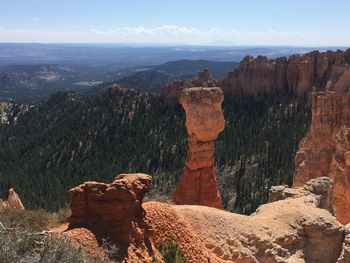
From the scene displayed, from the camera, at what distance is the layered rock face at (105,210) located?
1405cm

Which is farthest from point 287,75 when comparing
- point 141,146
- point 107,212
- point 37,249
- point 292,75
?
point 37,249

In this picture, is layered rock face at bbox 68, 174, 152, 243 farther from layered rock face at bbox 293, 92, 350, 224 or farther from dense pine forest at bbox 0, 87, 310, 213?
dense pine forest at bbox 0, 87, 310, 213

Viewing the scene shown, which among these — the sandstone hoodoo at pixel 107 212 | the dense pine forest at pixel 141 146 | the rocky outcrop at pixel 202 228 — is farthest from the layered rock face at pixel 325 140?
the dense pine forest at pixel 141 146

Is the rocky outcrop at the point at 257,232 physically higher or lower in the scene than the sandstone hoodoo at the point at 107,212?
lower

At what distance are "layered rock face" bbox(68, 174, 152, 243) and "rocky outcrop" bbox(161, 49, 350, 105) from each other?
237 ft

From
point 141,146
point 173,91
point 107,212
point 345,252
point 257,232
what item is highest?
point 107,212

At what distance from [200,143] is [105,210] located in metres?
15.1

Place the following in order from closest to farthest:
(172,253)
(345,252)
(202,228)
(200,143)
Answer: (172,253) → (202,228) → (345,252) → (200,143)

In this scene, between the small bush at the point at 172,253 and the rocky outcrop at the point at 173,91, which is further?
the rocky outcrop at the point at 173,91

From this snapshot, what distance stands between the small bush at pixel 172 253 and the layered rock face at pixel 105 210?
0.94 m

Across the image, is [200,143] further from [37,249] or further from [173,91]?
[173,91]

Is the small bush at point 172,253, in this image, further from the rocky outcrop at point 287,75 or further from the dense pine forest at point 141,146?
the rocky outcrop at point 287,75

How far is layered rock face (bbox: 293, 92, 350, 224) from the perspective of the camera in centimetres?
3217

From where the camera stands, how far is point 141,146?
9031 cm
